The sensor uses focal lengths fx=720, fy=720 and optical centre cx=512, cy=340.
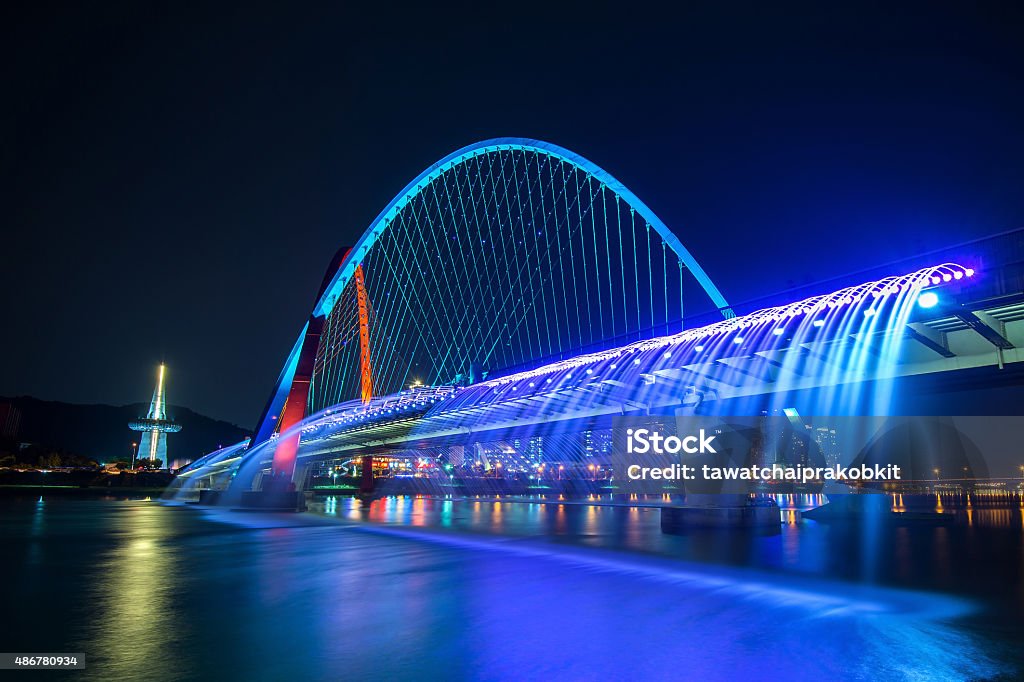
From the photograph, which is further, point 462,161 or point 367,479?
point 367,479

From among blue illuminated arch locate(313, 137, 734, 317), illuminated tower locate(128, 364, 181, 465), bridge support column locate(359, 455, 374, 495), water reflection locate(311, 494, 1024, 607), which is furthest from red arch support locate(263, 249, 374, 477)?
illuminated tower locate(128, 364, 181, 465)

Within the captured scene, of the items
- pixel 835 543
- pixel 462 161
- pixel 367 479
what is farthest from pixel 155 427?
pixel 835 543

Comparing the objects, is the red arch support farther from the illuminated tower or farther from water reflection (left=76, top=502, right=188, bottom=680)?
the illuminated tower

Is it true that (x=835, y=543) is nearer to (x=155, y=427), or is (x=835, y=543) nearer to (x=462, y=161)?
(x=462, y=161)

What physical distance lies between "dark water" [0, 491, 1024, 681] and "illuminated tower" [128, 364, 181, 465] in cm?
13632

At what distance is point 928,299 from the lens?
18219 mm

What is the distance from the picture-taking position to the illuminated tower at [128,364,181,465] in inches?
Answer: 5566

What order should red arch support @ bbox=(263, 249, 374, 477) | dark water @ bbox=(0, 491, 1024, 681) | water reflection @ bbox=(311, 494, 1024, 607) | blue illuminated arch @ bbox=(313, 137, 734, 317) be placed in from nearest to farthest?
dark water @ bbox=(0, 491, 1024, 681), water reflection @ bbox=(311, 494, 1024, 607), red arch support @ bbox=(263, 249, 374, 477), blue illuminated arch @ bbox=(313, 137, 734, 317)

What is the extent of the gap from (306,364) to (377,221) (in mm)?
17475

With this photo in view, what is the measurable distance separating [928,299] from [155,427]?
149101 millimetres

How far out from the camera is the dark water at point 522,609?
6.50m

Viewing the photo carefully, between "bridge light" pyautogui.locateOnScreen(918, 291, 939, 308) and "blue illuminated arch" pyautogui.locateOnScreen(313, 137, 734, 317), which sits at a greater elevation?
"blue illuminated arch" pyautogui.locateOnScreen(313, 137, 734, 317)

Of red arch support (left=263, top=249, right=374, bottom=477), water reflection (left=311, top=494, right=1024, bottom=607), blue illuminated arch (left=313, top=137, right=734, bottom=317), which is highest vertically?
blue illuminated arch (left=313, top=137, right=734, bottom=317)

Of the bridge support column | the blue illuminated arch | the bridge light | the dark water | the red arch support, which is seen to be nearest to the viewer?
the dark water
